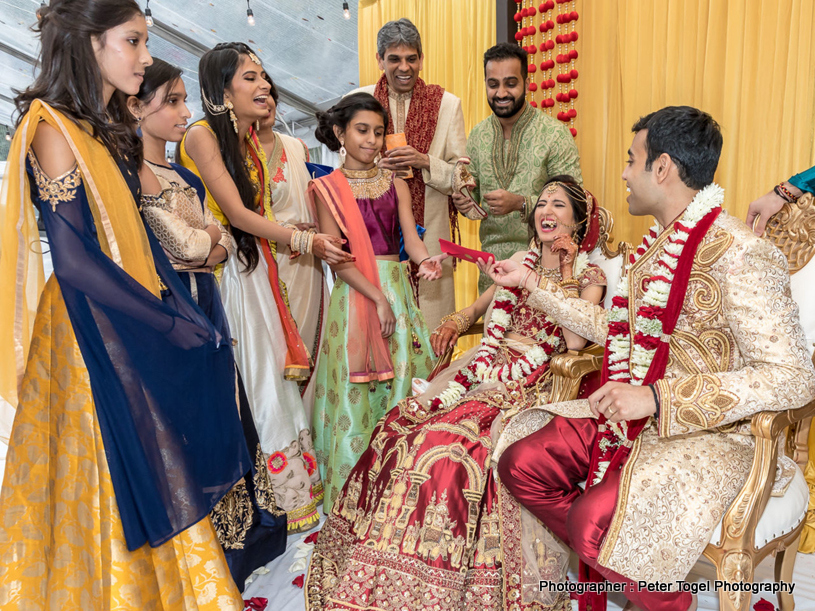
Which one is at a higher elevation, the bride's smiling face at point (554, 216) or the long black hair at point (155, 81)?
the long black hair at point (155, 81)

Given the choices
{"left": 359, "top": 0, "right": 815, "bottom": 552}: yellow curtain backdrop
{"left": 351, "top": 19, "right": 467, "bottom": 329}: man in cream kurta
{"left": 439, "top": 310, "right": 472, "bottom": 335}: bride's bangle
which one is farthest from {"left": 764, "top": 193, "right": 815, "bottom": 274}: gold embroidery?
{"left": 351, "top": 19, "right": 467, "bottom": 329}: man in cream kurta

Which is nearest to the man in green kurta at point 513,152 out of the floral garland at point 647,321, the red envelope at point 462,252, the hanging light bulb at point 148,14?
the red envelope at point 462,252

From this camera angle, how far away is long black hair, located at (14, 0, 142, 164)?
169 cm

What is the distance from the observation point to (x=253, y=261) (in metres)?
2.81

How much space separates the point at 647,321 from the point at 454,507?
2.86 ft

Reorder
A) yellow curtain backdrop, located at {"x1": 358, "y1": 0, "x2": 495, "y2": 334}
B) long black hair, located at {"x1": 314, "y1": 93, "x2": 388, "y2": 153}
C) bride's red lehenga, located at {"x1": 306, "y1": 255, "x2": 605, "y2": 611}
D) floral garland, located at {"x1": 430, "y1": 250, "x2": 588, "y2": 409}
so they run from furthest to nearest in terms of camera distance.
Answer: yellow curtain backdrop, located at {"x1": 358, "y1": 0, "x2": 495, "y2": 334} → long black hair, located at {"x1": 314, "y1": 93, "x2": 388, "y2": 153} → floral garland, located at {"x1": 430, "y1": 250, "x2": 588, "y2": 409} → bride's red lehenga, located at {"x1": 306, "y1": 255, "x2": 605, "y2": 611}

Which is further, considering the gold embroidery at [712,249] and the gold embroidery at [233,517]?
the gold embroidery at [233,517]

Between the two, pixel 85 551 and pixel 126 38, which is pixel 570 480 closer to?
pixel 85 551

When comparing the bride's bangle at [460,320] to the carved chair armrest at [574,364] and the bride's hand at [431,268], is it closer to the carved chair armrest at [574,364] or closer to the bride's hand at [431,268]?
the bride's hand at [431,268]

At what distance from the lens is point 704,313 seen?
1799 millimetres

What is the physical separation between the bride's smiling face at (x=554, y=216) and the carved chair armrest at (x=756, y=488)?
1083 mm

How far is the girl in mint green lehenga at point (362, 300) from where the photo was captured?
2.92 meters

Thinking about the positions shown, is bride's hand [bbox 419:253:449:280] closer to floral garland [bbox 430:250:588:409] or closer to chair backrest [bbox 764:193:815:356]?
floral garland [bbox 430:250:588:409]

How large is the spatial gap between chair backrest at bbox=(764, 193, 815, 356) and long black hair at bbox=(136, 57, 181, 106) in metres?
2.33
